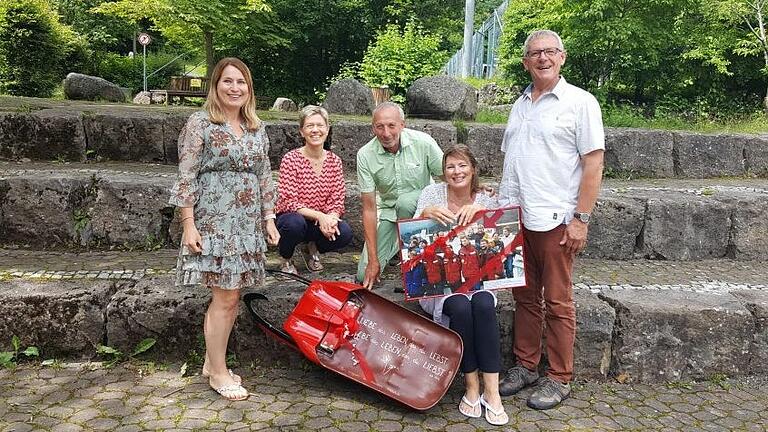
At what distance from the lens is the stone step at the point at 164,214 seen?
4699 mm

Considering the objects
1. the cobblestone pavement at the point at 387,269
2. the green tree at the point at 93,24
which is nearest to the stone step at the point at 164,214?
the cobblestone pavement at the point at 387,269

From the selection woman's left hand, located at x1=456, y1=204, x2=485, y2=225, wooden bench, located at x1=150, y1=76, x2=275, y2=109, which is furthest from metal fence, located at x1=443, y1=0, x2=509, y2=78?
woman's left hand, located at x1=456, y1=204, x2=485, y2=225

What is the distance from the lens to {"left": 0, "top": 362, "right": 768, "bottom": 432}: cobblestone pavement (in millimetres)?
3018

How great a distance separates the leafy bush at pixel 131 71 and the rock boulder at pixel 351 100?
15907mm

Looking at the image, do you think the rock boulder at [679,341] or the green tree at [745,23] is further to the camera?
the green tree at [745,23]

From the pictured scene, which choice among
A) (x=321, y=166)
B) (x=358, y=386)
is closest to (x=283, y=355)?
(x=358, y=386)

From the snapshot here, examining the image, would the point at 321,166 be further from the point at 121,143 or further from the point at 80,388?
the point at 121,143

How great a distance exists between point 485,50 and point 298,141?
1739 cm

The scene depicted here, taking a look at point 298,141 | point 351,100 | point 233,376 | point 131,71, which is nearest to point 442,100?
point 351,100

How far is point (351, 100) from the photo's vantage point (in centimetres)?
806

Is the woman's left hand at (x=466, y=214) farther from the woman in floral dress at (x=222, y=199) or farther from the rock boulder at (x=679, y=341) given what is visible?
the rock boulder at (x=679, y=341)

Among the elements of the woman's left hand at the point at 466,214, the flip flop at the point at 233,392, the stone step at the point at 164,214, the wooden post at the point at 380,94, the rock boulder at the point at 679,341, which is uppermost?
the wooden post at the point at 380,94

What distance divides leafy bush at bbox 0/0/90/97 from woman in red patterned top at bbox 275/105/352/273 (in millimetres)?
14431

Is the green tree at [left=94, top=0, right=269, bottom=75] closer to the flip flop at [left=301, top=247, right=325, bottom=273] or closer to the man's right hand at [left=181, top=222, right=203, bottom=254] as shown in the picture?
the flip flop at [left=301, top=247, right=325, bottom=273]
